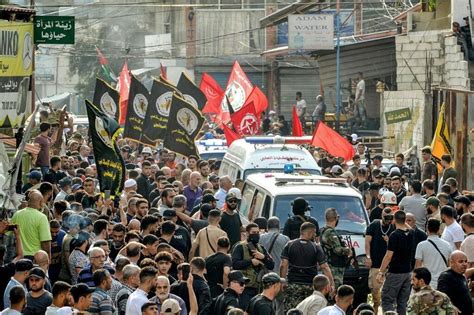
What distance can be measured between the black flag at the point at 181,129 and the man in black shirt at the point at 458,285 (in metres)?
12.8

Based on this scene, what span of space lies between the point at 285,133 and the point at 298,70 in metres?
14.3

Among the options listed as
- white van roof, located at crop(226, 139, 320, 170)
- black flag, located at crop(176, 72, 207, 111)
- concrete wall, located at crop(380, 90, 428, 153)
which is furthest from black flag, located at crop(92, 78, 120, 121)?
concrete wall, located at crop(380, 90, 428, 153)

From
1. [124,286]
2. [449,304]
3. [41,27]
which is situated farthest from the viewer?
[41,27]

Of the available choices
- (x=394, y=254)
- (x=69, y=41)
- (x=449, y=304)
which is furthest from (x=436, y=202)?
(x=69, y=41)

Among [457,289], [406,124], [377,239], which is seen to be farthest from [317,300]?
[406,124]

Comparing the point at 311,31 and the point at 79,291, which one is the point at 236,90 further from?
the point at 79,291

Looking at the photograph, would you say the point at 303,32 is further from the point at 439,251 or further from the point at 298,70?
the point at 439,251

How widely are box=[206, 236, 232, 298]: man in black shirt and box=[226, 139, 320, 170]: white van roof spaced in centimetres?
775

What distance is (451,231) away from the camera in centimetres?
1794

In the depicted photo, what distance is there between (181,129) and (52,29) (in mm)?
3329

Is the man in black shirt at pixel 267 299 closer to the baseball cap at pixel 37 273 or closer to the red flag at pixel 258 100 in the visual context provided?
the baseball cap at pixel 37 273

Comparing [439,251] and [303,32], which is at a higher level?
[303,32]

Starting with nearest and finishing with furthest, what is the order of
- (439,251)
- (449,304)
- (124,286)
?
(449,304), (124,286), (439,251)

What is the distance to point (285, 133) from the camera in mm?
47500
